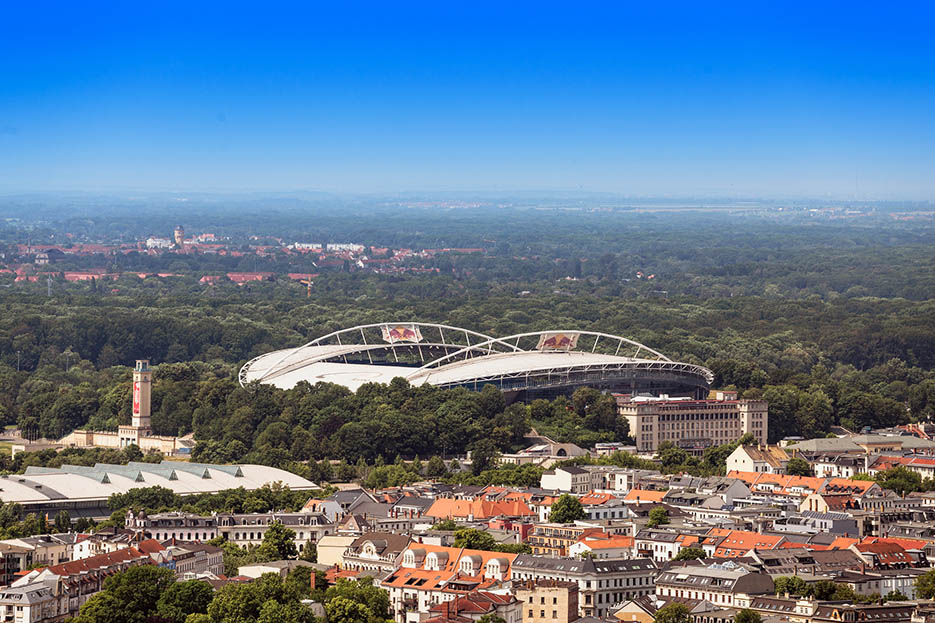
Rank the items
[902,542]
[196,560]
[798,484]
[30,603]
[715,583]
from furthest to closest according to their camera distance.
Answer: [798,484] < [902,542] < [196,560] < [715,583] < [30,603]

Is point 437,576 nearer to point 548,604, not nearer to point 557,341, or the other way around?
point 548,604

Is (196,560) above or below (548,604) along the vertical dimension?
below

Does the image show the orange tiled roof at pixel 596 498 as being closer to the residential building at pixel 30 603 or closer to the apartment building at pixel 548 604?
the apartment building at pixel 548 604

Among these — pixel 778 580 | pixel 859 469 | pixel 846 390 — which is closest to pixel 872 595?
pixel 778 580

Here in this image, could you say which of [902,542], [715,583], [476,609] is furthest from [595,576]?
[902,542]

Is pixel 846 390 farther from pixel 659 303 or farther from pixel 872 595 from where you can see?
pixel 659 303

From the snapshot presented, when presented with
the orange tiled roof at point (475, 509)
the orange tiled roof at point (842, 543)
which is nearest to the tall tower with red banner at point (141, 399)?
the orange tiled roof at point (475, 509)

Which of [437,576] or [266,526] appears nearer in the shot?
[437,576]

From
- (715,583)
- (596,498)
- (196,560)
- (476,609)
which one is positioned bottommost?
(596,498)
